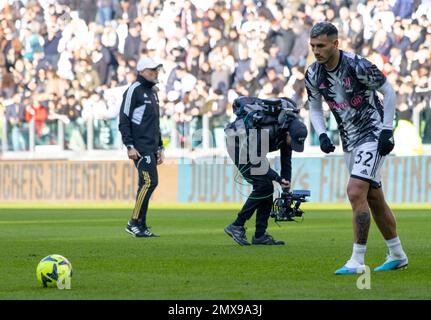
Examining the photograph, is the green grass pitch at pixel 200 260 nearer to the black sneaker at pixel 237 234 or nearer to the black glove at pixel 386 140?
the black sneaker at pixel 237 234

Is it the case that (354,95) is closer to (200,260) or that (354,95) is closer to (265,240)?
(200,260)

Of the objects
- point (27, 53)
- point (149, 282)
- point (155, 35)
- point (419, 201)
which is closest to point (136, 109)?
point (149, 282)

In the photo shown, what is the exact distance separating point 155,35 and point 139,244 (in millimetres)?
17037

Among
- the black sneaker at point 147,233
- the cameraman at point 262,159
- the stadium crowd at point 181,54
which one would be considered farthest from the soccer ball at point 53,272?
the stadium crowd at point 181,54

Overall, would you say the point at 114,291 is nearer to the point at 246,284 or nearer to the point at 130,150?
the point at 246,284

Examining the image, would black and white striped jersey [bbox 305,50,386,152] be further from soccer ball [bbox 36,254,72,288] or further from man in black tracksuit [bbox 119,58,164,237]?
man in black tracksuit [bbox 119,58,164,237]

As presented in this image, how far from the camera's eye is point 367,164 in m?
10.9

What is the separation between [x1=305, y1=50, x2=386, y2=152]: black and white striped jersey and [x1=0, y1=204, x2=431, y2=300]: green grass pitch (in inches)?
52.3

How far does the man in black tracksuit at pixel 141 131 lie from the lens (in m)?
17.1

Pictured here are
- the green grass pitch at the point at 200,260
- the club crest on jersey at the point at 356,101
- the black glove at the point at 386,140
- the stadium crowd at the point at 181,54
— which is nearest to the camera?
the green grass pitch at the point at 200,260

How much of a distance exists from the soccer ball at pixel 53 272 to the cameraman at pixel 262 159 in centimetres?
490

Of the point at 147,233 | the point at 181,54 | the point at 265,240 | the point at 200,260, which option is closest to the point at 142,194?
the point at 147,233

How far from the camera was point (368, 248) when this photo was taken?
46.7ft
